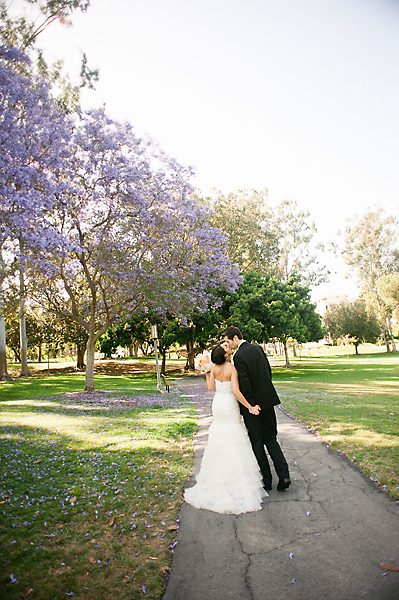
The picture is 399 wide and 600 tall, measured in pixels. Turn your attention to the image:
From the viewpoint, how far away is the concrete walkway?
317 cm

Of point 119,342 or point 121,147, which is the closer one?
point 121,147

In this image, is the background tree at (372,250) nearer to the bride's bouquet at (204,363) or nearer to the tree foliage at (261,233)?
the tree foliage at (261,233)

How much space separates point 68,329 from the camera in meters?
40.1

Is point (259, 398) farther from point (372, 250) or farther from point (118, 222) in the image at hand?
point (372, 250)

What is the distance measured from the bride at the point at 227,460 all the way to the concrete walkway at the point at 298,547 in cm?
19

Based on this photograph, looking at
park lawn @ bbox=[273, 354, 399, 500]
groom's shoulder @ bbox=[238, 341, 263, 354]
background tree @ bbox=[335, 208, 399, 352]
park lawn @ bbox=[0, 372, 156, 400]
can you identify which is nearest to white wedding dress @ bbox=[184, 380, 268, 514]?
groom's shoulder @ bbox=[238, 341, 263, 354]

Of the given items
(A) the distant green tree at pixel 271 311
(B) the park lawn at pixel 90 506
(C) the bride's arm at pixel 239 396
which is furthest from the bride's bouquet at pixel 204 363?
(A) the distant green tree at pixel 271 311

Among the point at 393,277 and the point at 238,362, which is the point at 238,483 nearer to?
the point at 238,362

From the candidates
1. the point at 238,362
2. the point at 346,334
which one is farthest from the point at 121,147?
the point at 346,334

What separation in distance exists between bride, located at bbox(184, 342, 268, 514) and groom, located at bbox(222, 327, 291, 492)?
0.12 meters

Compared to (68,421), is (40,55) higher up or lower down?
higher up

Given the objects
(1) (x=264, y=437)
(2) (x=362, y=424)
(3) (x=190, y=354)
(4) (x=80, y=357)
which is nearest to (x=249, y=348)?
(1) (x=264, y=437)

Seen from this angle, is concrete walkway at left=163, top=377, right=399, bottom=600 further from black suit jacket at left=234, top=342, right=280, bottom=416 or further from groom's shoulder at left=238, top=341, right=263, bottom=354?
groom's shoulder at left=238, top=341, right=263, bottom=354

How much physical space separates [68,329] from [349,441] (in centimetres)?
3668
